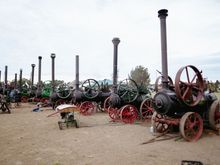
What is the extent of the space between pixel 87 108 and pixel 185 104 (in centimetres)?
615

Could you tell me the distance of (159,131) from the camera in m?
6.28

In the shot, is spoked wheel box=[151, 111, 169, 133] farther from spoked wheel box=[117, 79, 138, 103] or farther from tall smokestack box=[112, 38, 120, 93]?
tall smokestack box=[112, 38, 120, 93]

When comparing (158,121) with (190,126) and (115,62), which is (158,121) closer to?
(190,126)

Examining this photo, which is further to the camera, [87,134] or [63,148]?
[87,134]

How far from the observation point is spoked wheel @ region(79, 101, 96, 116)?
10680 mm

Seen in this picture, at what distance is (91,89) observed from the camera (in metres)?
10.6

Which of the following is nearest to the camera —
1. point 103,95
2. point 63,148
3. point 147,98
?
point 63,148

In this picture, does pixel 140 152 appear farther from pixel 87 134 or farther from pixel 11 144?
pixel 11 144

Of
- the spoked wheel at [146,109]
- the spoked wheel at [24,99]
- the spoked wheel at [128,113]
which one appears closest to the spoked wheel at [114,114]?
the spoked wheel at [128,113]

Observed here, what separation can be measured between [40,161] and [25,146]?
1176mm

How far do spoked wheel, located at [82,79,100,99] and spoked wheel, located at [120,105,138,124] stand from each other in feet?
8.77

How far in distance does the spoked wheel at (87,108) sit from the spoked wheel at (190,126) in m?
5.89

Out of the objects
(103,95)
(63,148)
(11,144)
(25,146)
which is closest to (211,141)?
(63,148)

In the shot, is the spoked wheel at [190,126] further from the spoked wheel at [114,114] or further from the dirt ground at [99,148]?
the spoked wheel at [114,114]
